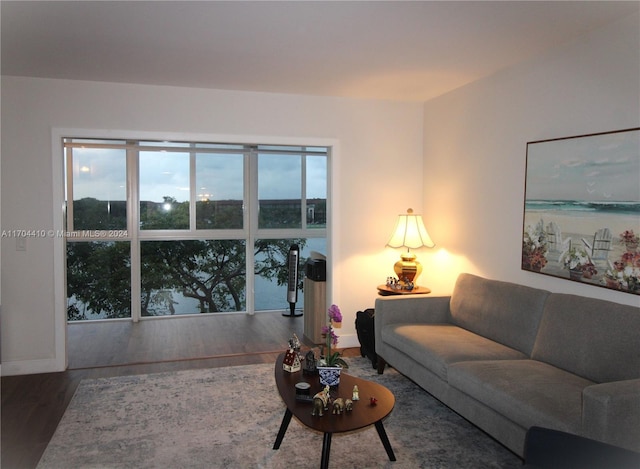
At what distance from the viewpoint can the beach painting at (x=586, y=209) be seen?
2.93 m

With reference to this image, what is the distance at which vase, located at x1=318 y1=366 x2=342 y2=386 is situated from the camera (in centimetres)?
290

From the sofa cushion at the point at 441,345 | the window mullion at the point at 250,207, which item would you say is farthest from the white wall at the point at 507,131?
the window mullion at the point at 250,207

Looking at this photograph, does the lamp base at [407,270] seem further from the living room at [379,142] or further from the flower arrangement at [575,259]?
the flower arrangement at [575,259]

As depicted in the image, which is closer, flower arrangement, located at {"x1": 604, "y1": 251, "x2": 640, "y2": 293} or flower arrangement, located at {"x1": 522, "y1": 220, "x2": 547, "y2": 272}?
flower arrangement, located at {"x1": 604, "y1": 251, "x2": 640, "y2": 293}

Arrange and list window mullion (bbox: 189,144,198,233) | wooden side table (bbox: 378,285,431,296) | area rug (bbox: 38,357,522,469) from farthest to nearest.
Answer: window mullion (bbox: 189,144,198,233) → wooden side table (bbox: 378,285,431,296) → area rug (bbox: 38,357,522,469)

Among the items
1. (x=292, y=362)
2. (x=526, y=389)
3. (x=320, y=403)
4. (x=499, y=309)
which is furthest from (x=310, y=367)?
(x=499, y=309)

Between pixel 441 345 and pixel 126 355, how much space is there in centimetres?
304

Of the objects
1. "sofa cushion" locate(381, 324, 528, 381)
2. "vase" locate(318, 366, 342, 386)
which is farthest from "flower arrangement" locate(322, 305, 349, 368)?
"sofa cushion" locate(381, 324, 528, 381)

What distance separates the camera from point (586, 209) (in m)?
3.24

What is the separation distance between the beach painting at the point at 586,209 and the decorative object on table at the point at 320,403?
182 cm

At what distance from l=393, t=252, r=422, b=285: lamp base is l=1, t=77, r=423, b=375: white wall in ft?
1.33

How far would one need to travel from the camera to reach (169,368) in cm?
450

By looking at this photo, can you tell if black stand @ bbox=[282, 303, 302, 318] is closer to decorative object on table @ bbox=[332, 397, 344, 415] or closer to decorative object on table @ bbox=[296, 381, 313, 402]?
decorative object on table @ bbox=[296, 381, 313, 402]

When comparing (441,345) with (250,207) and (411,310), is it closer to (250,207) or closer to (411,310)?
(411,310)
